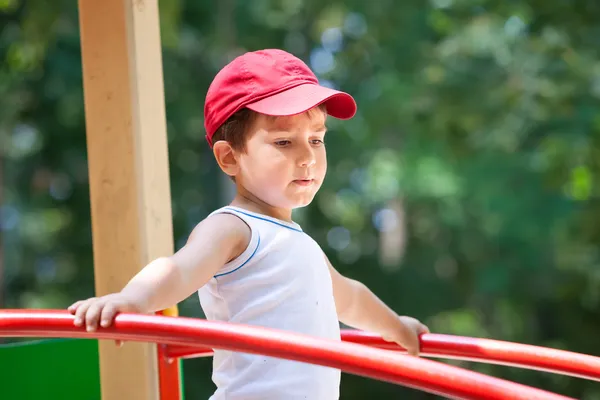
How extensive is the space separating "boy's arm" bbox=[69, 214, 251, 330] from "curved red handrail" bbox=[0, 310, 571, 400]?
3 cm

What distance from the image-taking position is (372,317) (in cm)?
205

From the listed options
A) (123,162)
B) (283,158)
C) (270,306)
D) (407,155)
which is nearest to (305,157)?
(283,158)

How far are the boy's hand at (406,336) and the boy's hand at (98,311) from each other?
754mm

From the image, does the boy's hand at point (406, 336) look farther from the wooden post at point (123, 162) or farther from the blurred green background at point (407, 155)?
the blurred green background at point (407, 155)

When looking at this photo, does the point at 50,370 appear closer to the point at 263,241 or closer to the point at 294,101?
the point at 263,241

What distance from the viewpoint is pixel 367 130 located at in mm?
8828

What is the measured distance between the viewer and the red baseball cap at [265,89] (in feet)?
5.60

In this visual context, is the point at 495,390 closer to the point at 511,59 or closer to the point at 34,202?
the point at 511,59

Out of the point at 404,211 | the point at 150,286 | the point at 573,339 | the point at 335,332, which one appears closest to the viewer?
the point at 150,286

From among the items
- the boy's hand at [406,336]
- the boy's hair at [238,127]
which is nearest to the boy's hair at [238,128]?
the boy's hair at [238,127]

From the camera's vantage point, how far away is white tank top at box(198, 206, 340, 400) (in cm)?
161

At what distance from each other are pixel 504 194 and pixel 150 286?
6869mm

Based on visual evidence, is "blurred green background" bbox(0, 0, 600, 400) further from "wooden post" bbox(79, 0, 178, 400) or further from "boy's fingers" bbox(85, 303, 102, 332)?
"boy's fingers" bbox(85, 303, 102, 332)

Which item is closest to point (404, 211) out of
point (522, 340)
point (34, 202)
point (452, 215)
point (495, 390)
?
point (452, 215)
